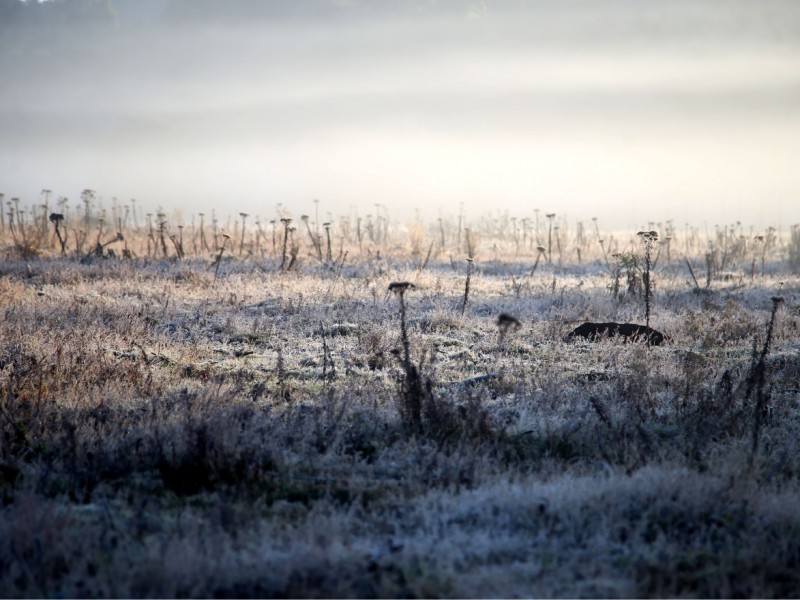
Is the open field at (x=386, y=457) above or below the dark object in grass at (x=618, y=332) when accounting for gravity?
below

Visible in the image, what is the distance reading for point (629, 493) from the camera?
14.9ft

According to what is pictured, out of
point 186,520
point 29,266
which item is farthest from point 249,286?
point 186,520

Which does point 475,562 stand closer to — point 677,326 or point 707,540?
point 707,540

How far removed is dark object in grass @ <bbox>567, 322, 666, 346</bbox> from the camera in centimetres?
985

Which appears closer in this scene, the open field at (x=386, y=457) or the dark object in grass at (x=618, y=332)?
the open field at (x=386, y=457)

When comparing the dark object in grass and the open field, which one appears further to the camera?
the dark object in grass

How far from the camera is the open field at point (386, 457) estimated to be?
3.68 meters

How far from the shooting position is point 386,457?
5.43 meters

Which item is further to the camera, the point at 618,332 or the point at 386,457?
the point at 618,332

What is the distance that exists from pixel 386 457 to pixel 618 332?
5620mm

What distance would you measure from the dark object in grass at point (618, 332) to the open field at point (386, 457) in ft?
0.71

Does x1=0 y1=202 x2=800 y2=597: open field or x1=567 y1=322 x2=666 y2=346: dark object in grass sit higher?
x1=567 y1=322 x2=666 y2=346: dark object in grass

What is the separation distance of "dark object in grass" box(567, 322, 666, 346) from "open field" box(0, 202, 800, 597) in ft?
0.71

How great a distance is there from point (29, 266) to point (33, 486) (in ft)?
39.6
